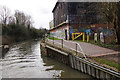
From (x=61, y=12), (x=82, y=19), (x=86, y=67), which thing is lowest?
(x=86, y=67)

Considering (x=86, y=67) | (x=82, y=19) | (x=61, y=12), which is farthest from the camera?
(x=61, y=12)

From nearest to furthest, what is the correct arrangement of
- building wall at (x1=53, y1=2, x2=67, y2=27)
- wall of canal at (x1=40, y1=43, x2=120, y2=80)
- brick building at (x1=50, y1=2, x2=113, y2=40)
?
wall of canal at (x1=40, y1=43, x2=120, y2=80)
brick building at (x1=50, y1=2, x2=113, y2=40)
building wall at (x1=53, y1=2, x2=67, y2=27)

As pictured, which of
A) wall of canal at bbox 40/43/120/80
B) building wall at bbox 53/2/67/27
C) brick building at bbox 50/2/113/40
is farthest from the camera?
building wall at bbox 53/2/67/27

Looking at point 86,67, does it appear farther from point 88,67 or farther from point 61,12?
point 61,12

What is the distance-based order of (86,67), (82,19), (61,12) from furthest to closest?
(61,12)
(82,19)
(86,67)

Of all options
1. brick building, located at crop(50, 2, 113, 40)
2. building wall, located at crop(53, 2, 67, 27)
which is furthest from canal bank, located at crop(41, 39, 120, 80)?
building wall, located at crop(53, 2, 67, 27)

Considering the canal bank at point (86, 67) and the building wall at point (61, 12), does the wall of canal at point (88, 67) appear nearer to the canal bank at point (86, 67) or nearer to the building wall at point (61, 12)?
the canal bank at point (86, 67)

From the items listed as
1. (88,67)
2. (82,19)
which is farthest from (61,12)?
(88,67)

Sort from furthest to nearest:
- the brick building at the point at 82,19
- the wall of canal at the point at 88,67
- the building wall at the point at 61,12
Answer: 1. the building wall at the point at 61,12
2. the brick building at the point at 82,19
3. the wall of canal at the point at 88,67

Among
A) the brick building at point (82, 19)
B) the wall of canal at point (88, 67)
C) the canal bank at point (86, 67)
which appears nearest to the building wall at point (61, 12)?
the brick building at point (82, 19)

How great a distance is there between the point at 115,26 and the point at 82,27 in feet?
22.7

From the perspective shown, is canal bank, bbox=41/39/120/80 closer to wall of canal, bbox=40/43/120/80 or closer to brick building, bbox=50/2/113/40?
wall of canal, bbox=40/43/120/80

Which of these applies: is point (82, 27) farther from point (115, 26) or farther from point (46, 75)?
point (46, 75)

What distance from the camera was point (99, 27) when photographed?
18.1m
